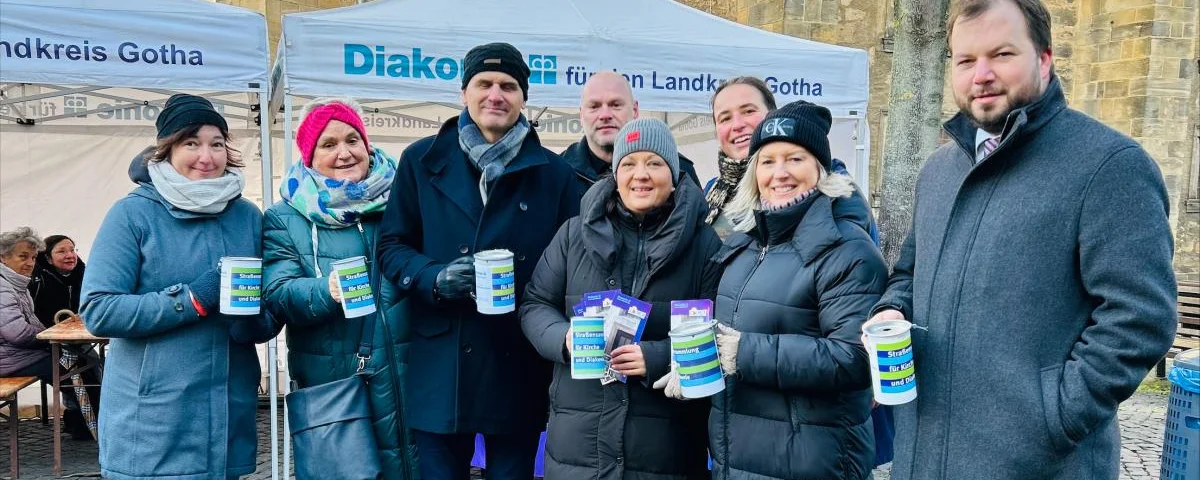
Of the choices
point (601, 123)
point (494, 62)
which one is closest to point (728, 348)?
point (494, 62)

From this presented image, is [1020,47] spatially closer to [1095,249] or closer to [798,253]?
[1095,249]

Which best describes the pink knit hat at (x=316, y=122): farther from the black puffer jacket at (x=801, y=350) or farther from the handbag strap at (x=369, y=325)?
the black puffer jacket at (x=801, y=350)

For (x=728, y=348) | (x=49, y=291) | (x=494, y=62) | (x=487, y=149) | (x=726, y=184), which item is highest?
(x=494, y=62)

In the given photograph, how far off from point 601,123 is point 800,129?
148 centimetres

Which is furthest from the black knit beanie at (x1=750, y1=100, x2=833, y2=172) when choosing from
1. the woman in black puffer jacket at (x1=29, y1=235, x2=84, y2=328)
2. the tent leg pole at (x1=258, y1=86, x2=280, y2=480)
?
the woman in black puffer jacket at (x1=29, y1=235, x2=84, y2=328)

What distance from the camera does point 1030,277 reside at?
1.69 m

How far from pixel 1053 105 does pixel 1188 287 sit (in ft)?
30.1

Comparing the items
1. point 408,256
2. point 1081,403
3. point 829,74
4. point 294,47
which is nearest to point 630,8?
point 829,74

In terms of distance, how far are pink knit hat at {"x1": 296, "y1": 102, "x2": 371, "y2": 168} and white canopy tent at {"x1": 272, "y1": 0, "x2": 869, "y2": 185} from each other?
1570 mm

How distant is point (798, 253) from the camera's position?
85.4 inches

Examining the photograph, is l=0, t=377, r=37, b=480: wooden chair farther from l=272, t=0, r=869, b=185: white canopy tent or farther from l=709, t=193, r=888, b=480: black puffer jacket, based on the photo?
l=709, t=193, r=888, b=480: black puffer jacket

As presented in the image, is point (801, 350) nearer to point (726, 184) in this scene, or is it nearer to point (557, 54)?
point (726, 184)

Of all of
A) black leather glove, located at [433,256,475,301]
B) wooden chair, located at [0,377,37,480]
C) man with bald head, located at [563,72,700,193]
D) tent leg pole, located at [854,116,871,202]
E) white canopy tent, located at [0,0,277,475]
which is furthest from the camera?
tent leg pole, located at [854,116,871,202]

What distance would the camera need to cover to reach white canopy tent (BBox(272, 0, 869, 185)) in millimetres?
4418
